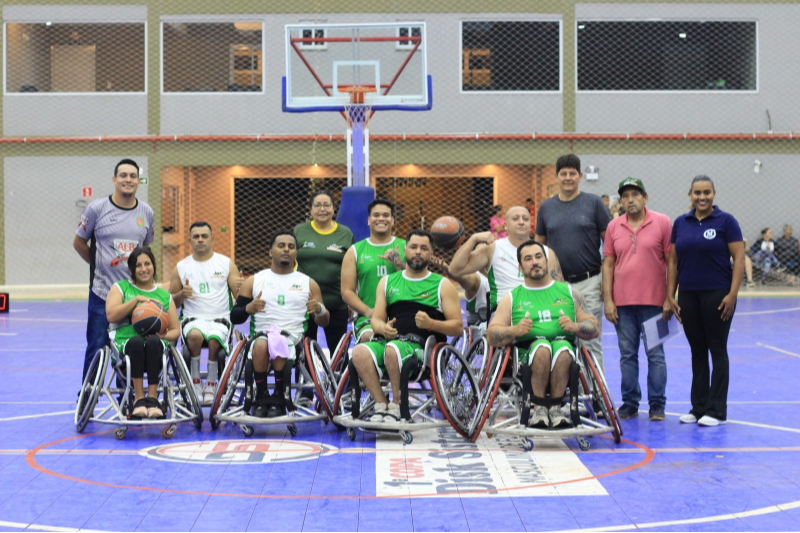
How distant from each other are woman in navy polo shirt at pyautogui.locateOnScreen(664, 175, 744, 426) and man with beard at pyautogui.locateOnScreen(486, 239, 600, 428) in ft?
2.76

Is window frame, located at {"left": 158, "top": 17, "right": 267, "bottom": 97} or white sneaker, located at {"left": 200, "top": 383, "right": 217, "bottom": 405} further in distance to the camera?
window frame, located at {"left": 158, "top": 17, "right": 267, "bottom": 97}

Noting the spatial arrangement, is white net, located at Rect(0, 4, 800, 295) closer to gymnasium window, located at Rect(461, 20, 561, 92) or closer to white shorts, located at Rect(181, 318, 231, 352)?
gymnasium window, located at Rect(461, 20, 561, 92)

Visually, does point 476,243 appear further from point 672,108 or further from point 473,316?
point 672,108

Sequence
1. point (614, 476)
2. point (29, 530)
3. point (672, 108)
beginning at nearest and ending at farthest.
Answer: point (29, 530), point (614, 476), point (672, 108)

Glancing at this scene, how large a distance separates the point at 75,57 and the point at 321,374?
15401 millimetres

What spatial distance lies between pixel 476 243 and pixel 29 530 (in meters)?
3.41

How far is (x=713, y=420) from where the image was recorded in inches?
246

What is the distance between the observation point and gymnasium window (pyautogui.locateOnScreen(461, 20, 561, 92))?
18625 millimetres

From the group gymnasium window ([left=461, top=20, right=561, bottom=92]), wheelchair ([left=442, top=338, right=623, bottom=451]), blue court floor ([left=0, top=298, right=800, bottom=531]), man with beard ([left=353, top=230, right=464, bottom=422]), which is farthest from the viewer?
gymnasium window ([left=461, top=20, right=561, bottom=92])

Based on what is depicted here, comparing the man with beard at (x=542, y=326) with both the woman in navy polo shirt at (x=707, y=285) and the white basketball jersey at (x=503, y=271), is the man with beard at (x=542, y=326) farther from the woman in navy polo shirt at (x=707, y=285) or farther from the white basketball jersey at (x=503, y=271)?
the woman in navy polo shirt at (x=707, y=285)

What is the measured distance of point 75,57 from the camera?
19.6 m

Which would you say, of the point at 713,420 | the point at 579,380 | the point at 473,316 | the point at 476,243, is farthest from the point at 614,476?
the point at 473,316

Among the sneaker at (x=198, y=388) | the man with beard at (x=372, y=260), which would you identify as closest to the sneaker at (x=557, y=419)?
the man with beard at (x=372, y=260)

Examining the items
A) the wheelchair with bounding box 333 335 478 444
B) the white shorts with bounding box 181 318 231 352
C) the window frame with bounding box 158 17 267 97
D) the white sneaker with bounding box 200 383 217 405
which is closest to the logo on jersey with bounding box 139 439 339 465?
the wheelchair with bounding box 333 335 478 444
